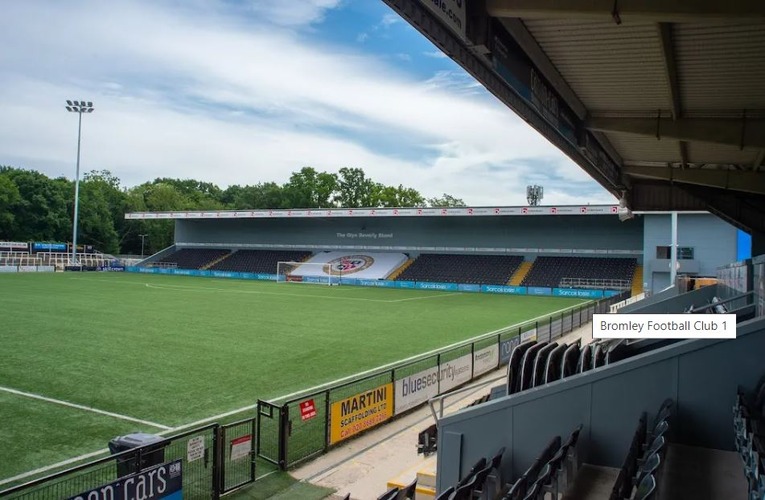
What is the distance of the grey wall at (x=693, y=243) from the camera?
4183 cm

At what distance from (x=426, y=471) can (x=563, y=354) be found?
256 centimetres

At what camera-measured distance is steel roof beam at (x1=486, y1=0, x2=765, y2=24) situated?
14.9 feet

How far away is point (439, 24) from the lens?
17.0ft

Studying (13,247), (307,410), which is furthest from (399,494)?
(13,247)

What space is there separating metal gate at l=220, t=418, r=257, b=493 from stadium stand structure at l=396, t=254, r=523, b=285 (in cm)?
4400

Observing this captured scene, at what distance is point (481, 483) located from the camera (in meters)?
6.15

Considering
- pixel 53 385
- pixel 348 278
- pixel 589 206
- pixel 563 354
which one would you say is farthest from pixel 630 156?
pixel 348 278

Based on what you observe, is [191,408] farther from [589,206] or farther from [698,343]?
[589,206]

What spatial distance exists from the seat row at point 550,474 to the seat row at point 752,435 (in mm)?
1587

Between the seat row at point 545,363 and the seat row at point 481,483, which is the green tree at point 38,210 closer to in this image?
the seat row at point 545,363

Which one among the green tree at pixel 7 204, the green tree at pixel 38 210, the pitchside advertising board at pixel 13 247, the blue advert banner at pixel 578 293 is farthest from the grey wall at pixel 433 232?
the green tree at pixel 7 204

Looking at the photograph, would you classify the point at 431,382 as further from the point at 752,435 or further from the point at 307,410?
the point at 752,435

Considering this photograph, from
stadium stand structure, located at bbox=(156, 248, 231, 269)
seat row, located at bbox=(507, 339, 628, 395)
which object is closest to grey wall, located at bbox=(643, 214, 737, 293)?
seat row, located at bbox=(507, 339, 628, 395)

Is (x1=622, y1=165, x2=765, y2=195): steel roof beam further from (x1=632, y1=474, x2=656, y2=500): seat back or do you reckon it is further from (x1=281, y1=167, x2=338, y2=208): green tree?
(x1=281, y1=167, x2=338, y2=208): green tree
